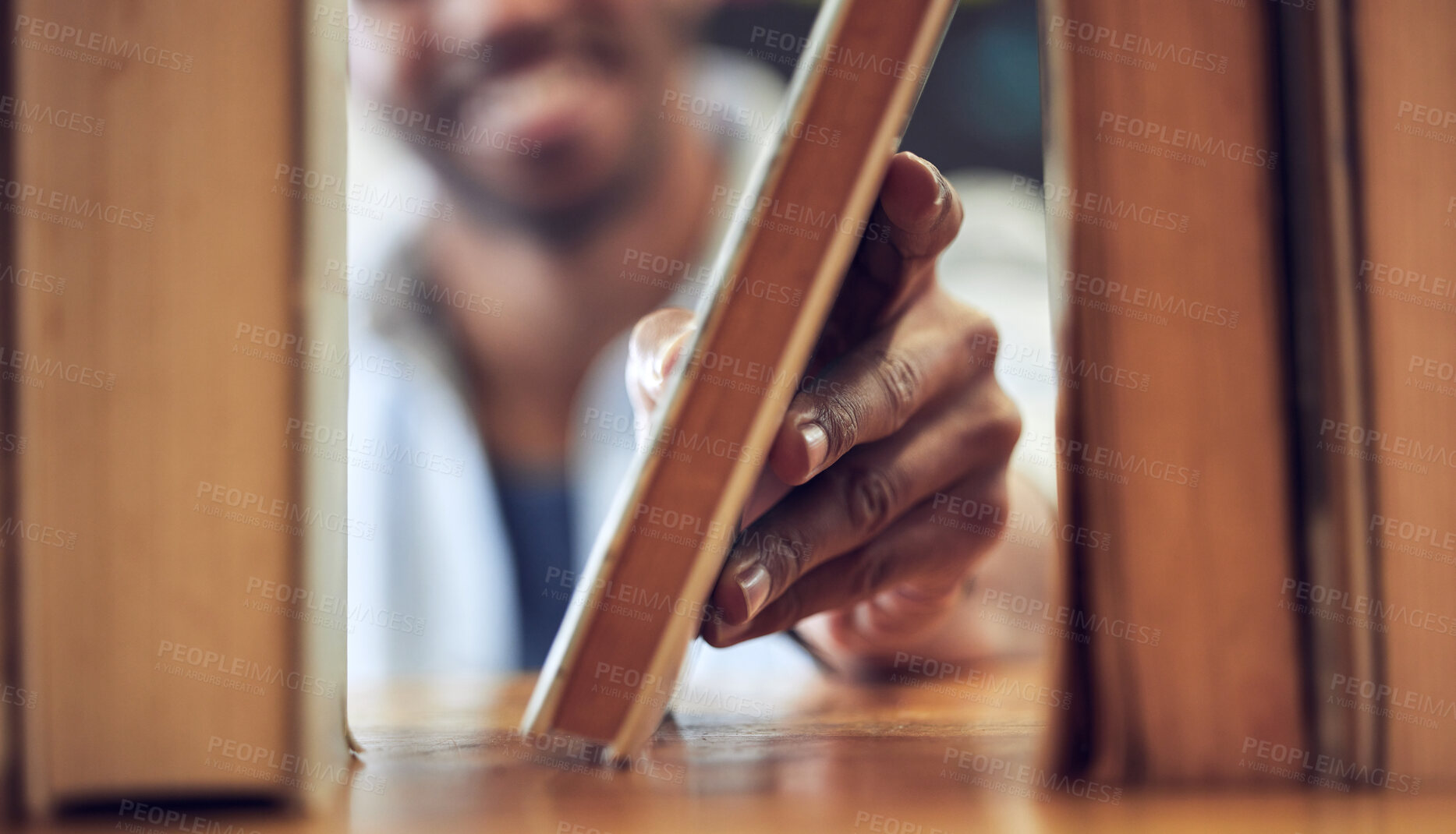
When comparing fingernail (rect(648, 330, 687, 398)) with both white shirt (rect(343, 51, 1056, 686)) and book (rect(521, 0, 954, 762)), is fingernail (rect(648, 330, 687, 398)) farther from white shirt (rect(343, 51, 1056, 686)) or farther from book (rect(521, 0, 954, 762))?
white shirt (rect(343, 51, 1056, 686))

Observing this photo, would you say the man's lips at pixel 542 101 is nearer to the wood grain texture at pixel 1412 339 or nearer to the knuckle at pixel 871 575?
the knuckle at pixel 871 575

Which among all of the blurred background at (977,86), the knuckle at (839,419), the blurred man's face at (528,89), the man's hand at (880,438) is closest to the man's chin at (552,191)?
the blurred man's face at (528,89)

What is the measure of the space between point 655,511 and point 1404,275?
0.26 meters

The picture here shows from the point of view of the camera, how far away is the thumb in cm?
42

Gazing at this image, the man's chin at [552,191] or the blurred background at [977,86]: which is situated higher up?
the blurred background at [977,86]

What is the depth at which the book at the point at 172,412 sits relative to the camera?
9.5 inches

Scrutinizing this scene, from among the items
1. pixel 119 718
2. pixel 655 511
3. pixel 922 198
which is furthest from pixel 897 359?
pixel 119 718

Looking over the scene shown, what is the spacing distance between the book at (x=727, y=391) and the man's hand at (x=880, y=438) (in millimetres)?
54

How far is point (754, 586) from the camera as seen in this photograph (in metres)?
0.28

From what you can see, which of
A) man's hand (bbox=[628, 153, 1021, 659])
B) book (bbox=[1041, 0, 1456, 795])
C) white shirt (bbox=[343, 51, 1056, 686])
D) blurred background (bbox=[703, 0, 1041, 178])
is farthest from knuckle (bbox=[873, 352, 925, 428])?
blurred background (bbox=[703, 0, 1041, 178])

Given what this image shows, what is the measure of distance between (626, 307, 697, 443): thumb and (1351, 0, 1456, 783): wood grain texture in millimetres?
246

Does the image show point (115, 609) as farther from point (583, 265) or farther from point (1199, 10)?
point (583, 265)

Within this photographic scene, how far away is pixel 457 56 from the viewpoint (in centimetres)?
109

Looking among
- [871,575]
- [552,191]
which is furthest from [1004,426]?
[552,191]
